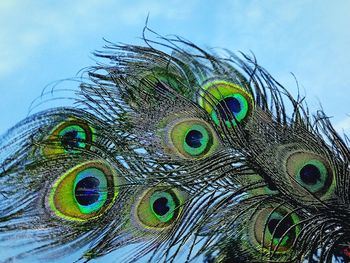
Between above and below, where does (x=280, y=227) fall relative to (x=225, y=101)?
below

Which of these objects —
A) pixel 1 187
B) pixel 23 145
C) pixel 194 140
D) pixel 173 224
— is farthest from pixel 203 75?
pixel 1 187

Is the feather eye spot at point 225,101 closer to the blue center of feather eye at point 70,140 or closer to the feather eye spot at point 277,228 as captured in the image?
the feather eye spot at point 277,228

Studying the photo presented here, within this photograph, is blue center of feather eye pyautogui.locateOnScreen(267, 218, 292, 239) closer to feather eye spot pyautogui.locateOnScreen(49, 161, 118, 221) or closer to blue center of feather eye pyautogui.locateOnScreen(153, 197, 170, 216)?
blue center of feather eye pyautogui.locateOnScreen(153, 197, 170, 216)

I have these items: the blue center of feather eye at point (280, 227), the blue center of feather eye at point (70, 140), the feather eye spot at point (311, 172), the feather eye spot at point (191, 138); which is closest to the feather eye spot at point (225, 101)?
the feather eye spot at point (191, 138)

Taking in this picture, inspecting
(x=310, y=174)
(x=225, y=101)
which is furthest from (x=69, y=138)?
(x=310, y=174)

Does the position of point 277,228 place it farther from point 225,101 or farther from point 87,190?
point 87,190
